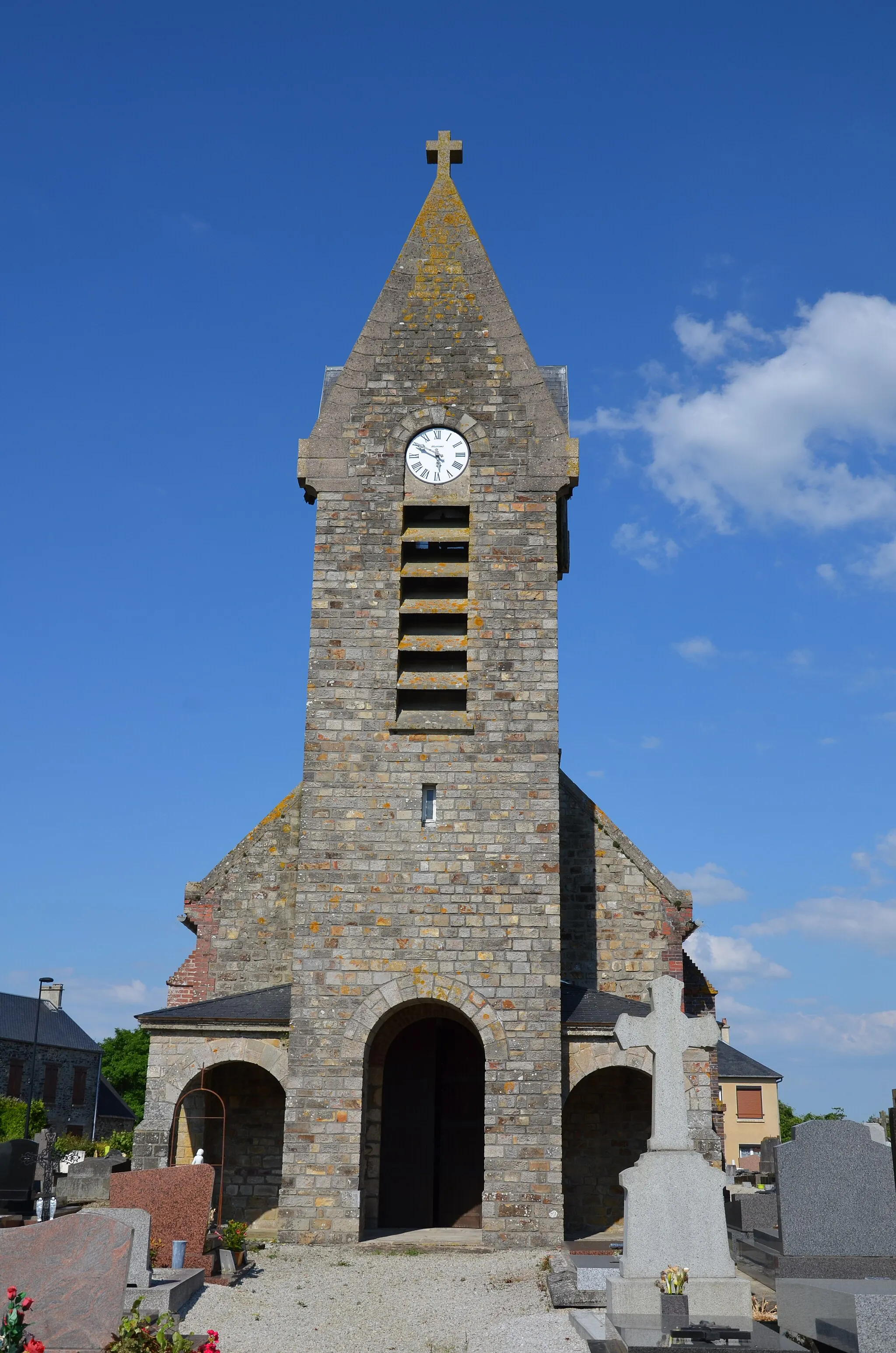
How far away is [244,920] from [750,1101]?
95.2 feet

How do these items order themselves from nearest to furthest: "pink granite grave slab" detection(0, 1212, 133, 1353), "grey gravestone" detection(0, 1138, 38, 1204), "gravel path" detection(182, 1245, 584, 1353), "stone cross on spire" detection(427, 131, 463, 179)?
"pink granite grave slab" detection(0, 1212, 133, 1353)
"gravel path" detection(182, 1245, 584, 1353)
"grey gravestone" detection(0, 1138, 38, 1204)
"stone cross on spire" detection(427, 131, 463, 179)

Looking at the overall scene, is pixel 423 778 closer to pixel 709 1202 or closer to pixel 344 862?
pixel 344 862

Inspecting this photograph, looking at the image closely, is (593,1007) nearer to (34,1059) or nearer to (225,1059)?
(225,1059)

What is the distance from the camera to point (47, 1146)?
693 inches

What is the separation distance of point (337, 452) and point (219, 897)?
22.0 feet

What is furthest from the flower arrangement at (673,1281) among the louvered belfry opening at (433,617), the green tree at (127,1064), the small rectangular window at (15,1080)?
the green tree at (127,1064)

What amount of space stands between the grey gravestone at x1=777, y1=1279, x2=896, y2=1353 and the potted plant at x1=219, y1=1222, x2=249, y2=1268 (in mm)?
5736

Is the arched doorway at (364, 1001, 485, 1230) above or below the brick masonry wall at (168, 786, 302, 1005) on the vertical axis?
below

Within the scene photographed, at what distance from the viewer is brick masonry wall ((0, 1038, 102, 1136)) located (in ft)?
144

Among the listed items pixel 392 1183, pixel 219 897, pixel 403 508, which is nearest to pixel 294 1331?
pixel 392 1183

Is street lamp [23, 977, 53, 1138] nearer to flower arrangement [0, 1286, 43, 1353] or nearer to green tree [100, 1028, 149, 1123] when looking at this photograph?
green tree [100, 1028, 149, 1123]

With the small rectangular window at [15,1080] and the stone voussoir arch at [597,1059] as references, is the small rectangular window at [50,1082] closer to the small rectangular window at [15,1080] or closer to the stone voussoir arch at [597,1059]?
the small rectangular window at [15,1080]

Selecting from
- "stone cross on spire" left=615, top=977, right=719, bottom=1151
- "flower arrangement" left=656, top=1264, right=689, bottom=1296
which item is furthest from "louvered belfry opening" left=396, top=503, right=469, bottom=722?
"flower arrangement" left=656, top=1264, right=689, bottom=1296

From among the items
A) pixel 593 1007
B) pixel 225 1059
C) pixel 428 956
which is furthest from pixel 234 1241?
pixel 593 1007
